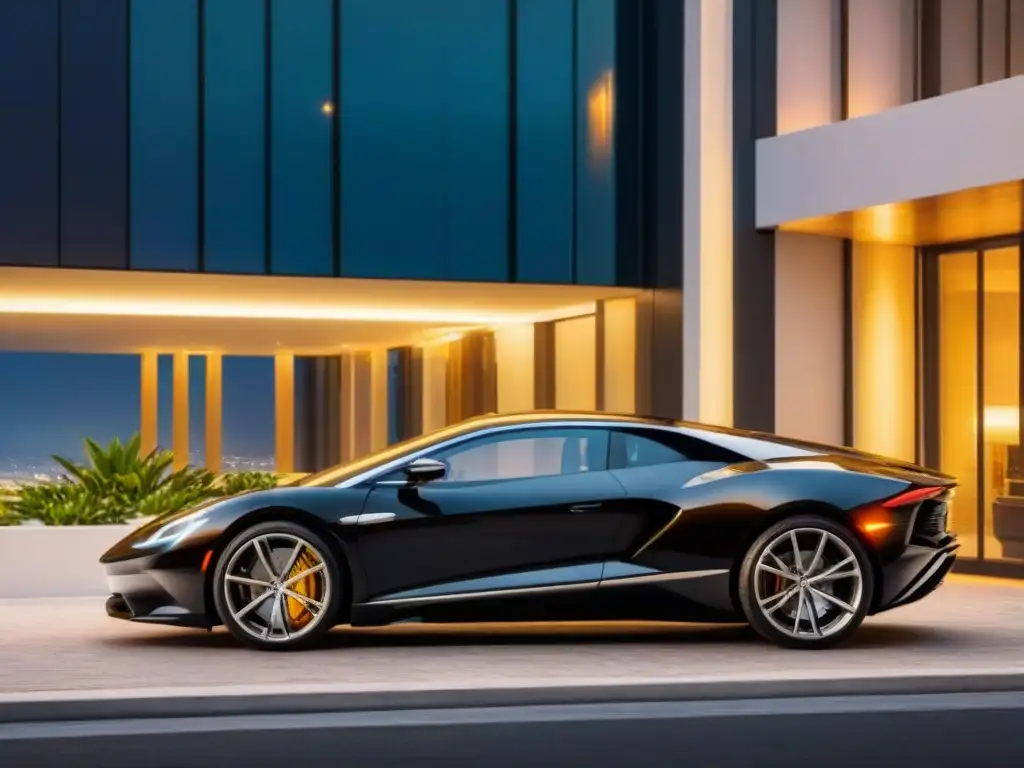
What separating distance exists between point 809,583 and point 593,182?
32.2 feet

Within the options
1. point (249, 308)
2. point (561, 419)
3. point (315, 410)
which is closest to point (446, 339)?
point (249, 308)

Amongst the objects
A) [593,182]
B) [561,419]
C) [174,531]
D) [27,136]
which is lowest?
[174,531]

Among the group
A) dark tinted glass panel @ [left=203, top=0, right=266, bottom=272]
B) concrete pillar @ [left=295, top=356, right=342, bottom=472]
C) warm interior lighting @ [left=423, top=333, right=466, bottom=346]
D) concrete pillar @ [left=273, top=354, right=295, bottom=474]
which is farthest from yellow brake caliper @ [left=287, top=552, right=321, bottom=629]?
concrete pillar @ [left=295, top=356, right=342, bottom=472]

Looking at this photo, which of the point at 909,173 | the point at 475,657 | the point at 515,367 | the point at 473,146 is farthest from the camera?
the point at 515,367

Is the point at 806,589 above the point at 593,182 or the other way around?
the other way around

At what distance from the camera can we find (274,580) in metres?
9.73

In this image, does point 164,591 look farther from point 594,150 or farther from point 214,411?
point 214,411

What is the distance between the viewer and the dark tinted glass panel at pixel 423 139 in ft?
60.0

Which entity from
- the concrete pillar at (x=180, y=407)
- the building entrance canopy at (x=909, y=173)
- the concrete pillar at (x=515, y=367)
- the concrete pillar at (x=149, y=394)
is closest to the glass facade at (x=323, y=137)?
the building entrance canopy at (x=909, y=173)

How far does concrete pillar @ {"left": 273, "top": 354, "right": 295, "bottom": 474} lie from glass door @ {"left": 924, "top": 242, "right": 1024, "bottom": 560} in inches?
789

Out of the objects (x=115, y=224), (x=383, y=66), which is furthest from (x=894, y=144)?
(x=115, y=224)

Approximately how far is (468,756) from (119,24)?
40.2ft

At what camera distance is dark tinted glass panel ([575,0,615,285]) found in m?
19.1

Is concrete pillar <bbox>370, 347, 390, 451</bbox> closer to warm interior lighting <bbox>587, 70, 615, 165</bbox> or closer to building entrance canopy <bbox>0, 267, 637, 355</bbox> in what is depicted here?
building entrance canopy <bbox>0, 267, 637, 355</bbox>
